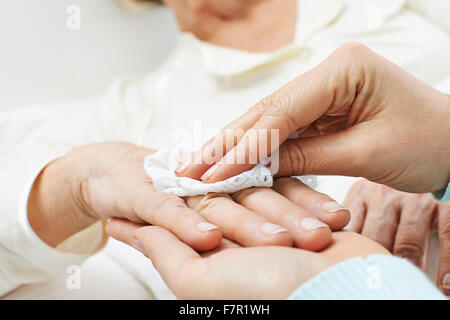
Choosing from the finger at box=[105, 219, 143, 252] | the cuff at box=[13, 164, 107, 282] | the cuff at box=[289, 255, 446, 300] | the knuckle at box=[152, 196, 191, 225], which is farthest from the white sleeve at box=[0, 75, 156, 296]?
the cuff at box=[289, 255, 446, 300]

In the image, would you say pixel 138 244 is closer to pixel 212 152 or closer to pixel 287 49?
pixel 212 152

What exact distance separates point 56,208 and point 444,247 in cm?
55

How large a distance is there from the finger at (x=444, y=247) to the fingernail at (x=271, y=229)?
31 cm

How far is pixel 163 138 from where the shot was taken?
3.36ft

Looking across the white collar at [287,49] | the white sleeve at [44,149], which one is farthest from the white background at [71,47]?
the white collar at [287,49]

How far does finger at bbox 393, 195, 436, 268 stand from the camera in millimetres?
716

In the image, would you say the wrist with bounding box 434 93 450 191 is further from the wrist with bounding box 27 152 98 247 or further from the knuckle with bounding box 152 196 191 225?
the wrist with bounding box 27 152 98 247

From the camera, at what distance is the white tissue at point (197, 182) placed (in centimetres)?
55

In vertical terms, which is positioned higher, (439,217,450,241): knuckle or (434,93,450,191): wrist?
(434,93,450,191): wrist

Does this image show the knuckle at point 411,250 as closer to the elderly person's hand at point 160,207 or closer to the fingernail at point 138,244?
the elderly person's hand at point 160,207

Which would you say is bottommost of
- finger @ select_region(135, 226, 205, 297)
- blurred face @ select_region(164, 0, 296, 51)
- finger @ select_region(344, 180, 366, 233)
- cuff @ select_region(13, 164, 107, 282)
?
cuff @ select_region(13, 164, 107, 282)

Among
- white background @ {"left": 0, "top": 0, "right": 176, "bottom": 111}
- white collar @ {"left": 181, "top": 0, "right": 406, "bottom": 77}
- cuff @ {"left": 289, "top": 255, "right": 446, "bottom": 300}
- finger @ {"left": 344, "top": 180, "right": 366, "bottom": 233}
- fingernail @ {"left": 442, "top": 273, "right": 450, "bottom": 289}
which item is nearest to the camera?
cuff @ {"left": 289, "top": 255, "right": 446, "bottom": 300}

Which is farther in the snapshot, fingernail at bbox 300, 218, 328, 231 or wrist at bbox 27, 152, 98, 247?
wrist at bbox 27, 152, 98, 247

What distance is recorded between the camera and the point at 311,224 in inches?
18.8
